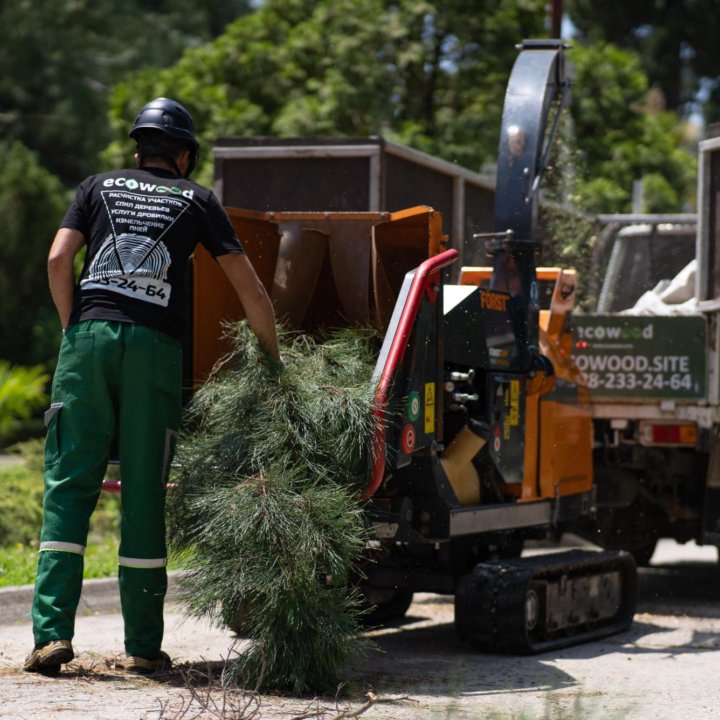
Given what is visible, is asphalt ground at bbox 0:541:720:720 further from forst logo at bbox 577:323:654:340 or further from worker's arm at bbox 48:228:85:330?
forst logo at bbox 577:323:654:340

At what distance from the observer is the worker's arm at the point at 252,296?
6270 millimetres

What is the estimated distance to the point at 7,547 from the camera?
420 inches

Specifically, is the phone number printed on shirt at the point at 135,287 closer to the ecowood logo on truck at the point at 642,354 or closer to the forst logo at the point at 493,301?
the forst logo at the point at 493,301

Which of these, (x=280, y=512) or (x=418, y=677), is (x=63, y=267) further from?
(x=418, y=677)

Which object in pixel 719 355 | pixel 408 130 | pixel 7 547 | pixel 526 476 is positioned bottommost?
pixel 7 547

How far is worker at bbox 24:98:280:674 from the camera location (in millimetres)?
6090

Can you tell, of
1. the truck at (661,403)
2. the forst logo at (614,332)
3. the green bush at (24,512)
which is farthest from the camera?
the green bush at (24,512)

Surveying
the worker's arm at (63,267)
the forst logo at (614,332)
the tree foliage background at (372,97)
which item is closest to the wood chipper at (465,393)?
the worker's arm at (63,267)

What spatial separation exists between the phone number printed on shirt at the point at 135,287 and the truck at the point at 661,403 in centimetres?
464

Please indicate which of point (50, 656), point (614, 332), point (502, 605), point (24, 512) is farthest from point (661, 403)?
point (50, 656)

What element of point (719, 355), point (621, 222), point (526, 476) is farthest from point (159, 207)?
point (621, 222)

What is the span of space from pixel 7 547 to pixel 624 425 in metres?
4.45

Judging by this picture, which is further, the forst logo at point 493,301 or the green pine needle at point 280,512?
the forst logo at point 493,301

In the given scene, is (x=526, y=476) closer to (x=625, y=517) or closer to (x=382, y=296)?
(x=382, y=296)
